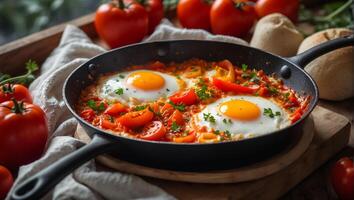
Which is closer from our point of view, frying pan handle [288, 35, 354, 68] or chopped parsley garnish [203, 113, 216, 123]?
chopped parsley garnish [203, 113, 216, 123]

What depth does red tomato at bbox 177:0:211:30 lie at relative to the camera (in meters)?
3.77

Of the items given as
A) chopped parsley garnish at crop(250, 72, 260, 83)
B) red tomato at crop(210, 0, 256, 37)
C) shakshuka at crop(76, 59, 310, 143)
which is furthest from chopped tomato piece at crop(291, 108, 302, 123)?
red tomato at crop(210, 0, 256, 37)

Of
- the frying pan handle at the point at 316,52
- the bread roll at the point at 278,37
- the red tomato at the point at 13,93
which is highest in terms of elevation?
the frying pan handle at the point at 316,52

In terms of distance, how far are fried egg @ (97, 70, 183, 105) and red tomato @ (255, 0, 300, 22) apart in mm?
1140

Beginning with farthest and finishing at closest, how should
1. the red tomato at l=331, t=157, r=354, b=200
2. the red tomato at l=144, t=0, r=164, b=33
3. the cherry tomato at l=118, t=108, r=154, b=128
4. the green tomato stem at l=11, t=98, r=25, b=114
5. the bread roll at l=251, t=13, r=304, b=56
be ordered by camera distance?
the red tomato at l=144, t=0, r=164, b=33
the bread roll at l=251, t=13, r=304, b=56
the cherry tomato at l=118, t=108, r=154, b=128
the green tomato stem at l=11, t=98, r=25, b=114
the red tomato at l=331, t=157, r=354, b=200

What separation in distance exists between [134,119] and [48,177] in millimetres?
728

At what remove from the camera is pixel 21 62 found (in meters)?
3.45

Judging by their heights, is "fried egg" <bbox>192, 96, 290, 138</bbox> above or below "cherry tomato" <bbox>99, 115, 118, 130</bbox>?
below

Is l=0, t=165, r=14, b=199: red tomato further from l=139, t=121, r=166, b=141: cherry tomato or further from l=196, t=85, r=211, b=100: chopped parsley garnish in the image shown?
l=196, t=85, r=211, b=100: chopped parsley garnish

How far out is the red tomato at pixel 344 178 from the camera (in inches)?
91.5

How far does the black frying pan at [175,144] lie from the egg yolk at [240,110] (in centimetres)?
23

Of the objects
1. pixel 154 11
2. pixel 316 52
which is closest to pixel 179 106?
pixel 316 52

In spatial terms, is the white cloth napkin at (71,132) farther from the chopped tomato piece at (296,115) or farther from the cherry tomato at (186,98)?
the chopped tomato piece at (296,115)

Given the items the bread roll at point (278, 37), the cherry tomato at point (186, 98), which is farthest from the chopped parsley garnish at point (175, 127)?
the bread roll at point (278, 37)
